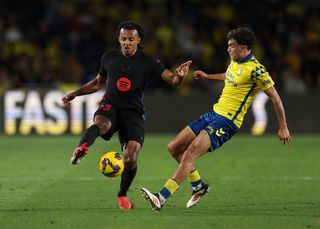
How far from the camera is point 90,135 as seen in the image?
30.0ft

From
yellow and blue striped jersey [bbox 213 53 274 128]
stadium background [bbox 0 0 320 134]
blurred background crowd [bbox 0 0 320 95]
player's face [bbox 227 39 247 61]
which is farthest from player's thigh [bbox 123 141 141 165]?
blurred background crowd [bbox 0 0 320 95]

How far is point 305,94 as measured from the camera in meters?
21.5

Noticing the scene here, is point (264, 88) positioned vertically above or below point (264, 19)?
above

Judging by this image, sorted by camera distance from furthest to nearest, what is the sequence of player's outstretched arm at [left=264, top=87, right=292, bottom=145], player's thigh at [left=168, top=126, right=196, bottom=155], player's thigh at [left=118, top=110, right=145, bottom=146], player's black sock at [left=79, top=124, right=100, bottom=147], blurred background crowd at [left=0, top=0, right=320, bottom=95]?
blurred background crowd at [left=0, top=0, right=320, bottom=95], player's thigh at [left=168, top=126, right=196, bottom=155], player's thigh at [left=118, top=110, right=145, bottom=146], player's outstretched arm at [left=264, top=87, right=292, bottom=145], player's black sock at [left=79, top=124, right=100, bottom=147]

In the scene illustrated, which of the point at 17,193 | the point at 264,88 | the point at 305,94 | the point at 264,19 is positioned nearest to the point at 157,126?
the point at 305,94

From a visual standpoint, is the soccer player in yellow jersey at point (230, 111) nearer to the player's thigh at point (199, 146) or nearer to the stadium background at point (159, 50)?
the player's thigh at point (199, 146)

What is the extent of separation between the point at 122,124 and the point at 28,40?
14842mm

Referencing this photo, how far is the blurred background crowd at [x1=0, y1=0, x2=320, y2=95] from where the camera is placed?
23.3m

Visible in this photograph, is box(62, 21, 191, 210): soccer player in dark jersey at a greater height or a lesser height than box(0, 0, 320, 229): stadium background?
greater

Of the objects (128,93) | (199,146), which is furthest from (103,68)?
(199,146)

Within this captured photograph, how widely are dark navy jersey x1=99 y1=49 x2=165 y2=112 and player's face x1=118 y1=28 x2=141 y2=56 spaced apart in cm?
10

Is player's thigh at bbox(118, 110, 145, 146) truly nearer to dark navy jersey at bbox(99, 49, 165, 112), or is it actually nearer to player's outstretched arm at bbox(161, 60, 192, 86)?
dark navy jersey at bbox(99, 49, 165, 112)

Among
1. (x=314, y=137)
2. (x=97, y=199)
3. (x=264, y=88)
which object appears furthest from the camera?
(x=314, y=137)

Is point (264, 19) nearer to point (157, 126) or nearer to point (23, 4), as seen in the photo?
point (157, 126)
